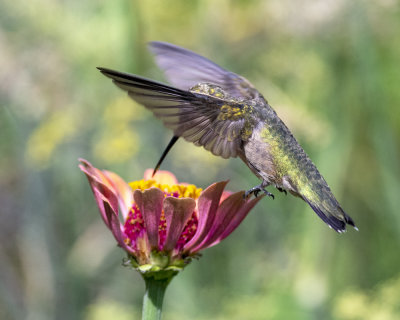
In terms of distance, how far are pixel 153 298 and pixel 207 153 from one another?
128 cm

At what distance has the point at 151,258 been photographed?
3.12ft

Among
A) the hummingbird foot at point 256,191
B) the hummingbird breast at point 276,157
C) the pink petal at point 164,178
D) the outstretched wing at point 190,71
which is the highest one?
the outstretched wing at point 190,71

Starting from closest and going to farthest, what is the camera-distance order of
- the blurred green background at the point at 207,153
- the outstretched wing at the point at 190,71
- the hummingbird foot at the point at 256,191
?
the hummingbird foot at the point at 256,191
the outstretched wing at the point at 190,71
the blurred green background at the point at 207,153

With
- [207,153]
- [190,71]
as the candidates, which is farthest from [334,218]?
[207,153]

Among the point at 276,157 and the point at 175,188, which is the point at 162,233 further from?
the point at 276,157

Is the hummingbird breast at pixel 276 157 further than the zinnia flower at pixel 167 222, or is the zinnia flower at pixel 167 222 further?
the hummingbird breast at pixel 276 157

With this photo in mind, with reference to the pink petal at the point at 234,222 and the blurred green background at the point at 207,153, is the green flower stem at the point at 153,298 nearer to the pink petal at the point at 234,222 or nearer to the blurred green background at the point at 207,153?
the pink petal at the point at 234,222

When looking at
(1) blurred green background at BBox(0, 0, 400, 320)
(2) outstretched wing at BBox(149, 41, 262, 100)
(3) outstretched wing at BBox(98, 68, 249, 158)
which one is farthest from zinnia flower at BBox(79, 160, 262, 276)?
(1) blurred green background at BBox(0, 0, 400, 320)

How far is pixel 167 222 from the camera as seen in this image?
3.04ft

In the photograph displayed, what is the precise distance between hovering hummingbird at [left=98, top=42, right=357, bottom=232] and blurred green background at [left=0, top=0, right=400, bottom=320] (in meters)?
0.63

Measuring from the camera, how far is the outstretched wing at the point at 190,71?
137 centimetres

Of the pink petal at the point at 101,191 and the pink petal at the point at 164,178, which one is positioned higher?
the pink petal at the point at 164,178

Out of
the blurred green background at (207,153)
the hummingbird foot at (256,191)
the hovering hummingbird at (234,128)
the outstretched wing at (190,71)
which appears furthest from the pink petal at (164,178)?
the blurred green background at (207,153)

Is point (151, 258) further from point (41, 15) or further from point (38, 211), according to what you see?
point (41, 15)
